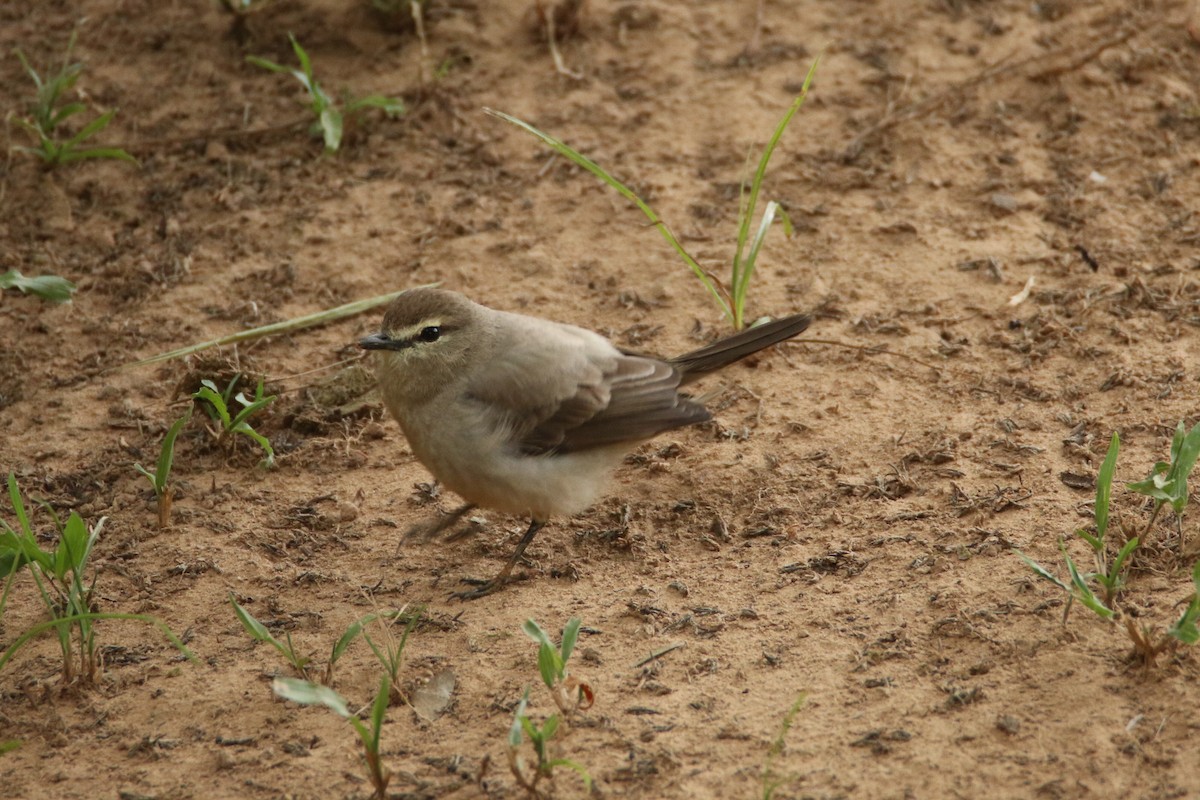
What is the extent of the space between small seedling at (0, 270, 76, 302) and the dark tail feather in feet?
9.15

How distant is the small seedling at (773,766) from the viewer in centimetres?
383

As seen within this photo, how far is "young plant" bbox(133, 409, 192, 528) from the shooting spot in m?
5.01

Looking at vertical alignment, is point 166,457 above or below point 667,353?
above

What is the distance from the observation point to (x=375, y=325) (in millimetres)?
6727

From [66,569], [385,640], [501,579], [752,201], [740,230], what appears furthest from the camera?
[740,230]

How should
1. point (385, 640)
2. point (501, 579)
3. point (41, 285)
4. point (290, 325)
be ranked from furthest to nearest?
point (290, 325)
point (41, 285)
point (501, 579)
point (385, 640)

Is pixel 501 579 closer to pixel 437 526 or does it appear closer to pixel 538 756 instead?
pixel 437 526

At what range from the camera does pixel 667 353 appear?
642 cm

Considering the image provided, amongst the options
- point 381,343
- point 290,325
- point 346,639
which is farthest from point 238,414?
point 346,639

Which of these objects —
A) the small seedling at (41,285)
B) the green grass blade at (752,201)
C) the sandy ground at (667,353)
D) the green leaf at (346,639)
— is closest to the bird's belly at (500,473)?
the sandy ground at (667,353)

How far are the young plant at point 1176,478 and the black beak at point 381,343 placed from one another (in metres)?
2.89

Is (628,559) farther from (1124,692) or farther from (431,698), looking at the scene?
(1124,692)

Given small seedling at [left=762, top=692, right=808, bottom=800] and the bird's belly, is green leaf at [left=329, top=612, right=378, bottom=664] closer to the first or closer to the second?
the bird's belly

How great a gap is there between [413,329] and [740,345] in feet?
4.70
